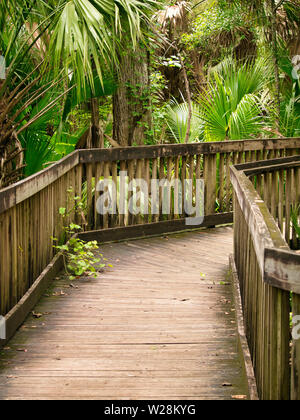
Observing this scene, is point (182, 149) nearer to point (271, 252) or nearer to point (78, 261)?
point (78, 261)

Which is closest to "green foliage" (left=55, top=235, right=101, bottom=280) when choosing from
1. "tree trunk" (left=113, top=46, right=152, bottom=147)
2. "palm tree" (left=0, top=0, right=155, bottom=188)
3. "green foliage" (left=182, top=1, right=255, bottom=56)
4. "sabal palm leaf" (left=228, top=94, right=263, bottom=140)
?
"palm tree" (left=0, top=0, right=155, bottom=188)

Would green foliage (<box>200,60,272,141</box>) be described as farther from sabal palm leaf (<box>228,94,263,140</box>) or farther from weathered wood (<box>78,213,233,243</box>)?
weathered wood (<box>78,213,233,243</box>)

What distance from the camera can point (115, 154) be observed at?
717 centimetres

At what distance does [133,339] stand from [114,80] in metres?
5.30

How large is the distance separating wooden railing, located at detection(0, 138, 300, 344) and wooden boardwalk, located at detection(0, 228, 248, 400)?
13.3 inches

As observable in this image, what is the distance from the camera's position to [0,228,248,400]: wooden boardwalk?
332cm

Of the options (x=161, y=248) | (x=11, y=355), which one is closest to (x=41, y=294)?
(x=11, y=355)

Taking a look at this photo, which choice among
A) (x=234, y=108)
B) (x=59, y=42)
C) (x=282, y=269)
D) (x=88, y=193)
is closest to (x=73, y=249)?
(x=88, y=193)

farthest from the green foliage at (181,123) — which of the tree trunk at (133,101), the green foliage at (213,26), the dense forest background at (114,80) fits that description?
the green foliage at (213,26)

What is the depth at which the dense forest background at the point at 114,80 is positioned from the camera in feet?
19.6

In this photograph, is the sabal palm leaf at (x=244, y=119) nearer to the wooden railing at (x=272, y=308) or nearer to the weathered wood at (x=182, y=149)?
the weathered wood at (x=182, y=149)

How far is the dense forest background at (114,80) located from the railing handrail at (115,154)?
534 mm

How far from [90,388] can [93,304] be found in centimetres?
168
